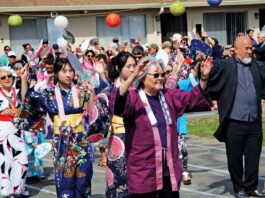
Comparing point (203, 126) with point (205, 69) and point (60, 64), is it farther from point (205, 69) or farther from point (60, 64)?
point (205, 69)

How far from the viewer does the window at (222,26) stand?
2670cm

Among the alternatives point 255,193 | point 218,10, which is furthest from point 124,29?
point 255,193

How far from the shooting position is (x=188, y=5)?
2559 cm

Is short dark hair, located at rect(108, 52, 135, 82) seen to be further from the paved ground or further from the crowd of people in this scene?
the paved ground

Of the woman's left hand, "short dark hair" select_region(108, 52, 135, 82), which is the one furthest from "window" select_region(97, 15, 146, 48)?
the woman's left hand

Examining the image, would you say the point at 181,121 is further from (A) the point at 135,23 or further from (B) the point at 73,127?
(A) the point at 135,23

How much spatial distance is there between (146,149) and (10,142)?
11.4ft

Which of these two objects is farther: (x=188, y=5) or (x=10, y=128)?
(x=188, y=5)

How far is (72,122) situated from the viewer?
6.96m

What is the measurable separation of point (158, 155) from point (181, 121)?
3742 mm

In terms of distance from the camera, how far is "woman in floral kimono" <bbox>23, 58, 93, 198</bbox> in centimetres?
688

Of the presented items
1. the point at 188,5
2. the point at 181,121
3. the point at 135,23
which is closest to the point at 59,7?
the point at 135,23

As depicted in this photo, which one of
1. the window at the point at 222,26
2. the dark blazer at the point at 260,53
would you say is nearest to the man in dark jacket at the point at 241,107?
the dark blazer at the point at 260,53

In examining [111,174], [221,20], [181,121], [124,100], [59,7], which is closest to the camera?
[124,100]
